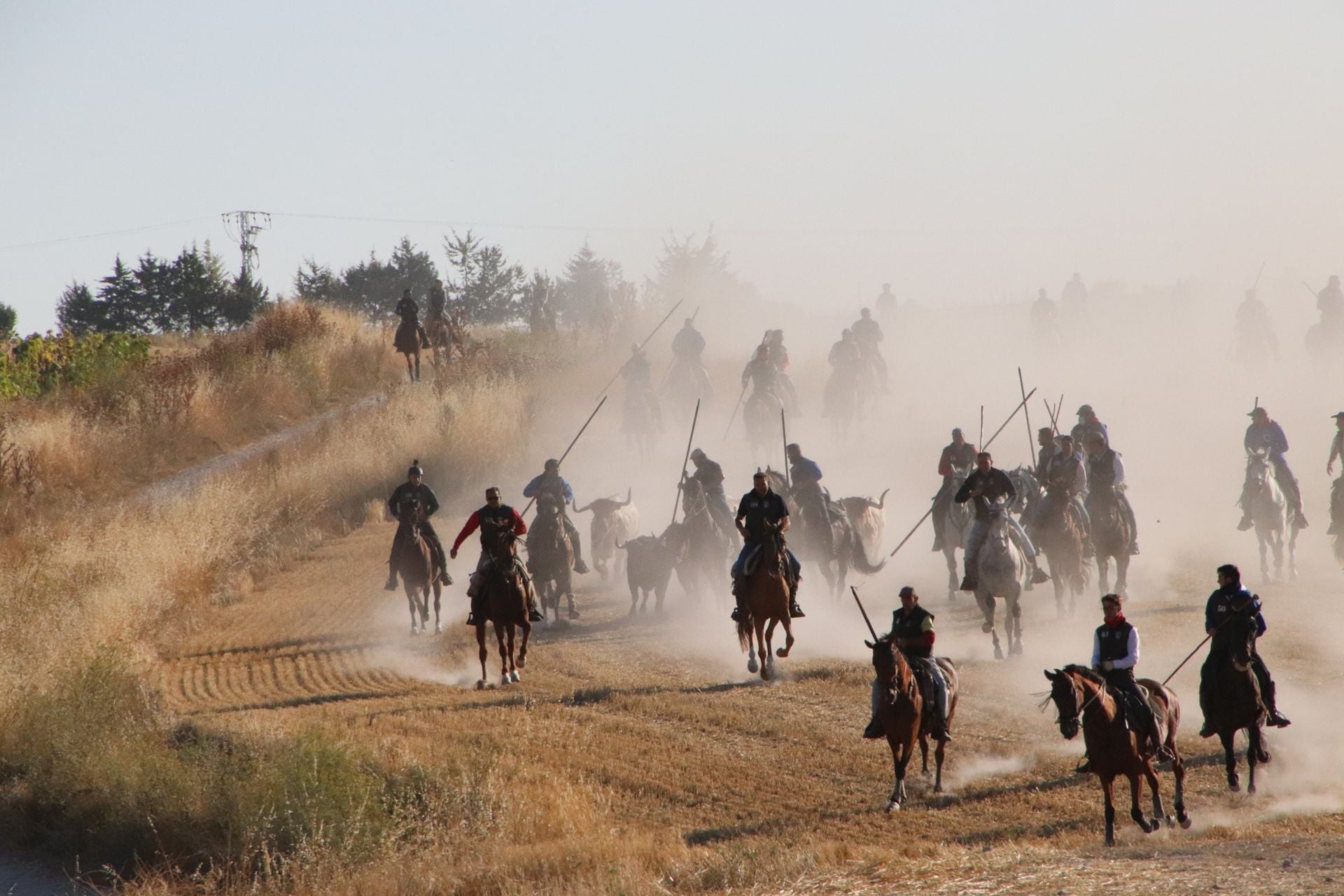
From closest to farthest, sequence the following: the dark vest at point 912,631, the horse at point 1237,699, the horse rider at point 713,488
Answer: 1. the horse at point 1237,699
2. the dark vest at point 912,631
3. the horse rider at point 713,488

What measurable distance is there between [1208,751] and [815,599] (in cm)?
1041

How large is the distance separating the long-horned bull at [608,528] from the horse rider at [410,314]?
13557mm

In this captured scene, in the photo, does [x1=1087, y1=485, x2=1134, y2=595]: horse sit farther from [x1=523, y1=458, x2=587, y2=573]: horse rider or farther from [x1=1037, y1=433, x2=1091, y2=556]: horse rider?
[x1=523, y1=458, x2=587, y2=573]: horse rider

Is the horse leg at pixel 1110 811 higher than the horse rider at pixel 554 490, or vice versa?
the horse rider at pixel 554 490

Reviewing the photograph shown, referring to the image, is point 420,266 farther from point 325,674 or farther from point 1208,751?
point 1208,751

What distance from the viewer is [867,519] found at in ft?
81.0

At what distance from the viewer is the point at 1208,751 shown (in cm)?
1301

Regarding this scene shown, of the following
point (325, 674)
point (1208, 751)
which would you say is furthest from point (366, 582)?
point (1208, 751)

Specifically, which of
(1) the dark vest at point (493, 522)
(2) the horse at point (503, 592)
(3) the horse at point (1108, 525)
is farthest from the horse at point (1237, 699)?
(3) the horse at point (1108, 525)

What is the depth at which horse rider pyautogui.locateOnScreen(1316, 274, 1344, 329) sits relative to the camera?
44.2 m

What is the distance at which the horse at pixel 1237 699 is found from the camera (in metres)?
11.7

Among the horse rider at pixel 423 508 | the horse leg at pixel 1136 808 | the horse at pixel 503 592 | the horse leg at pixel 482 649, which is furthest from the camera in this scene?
the horse rider at pixel 423 508

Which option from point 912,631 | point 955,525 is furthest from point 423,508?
point 912,631

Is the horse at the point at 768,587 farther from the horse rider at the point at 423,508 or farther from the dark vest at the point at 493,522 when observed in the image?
the horse rider at the point at 423,508
